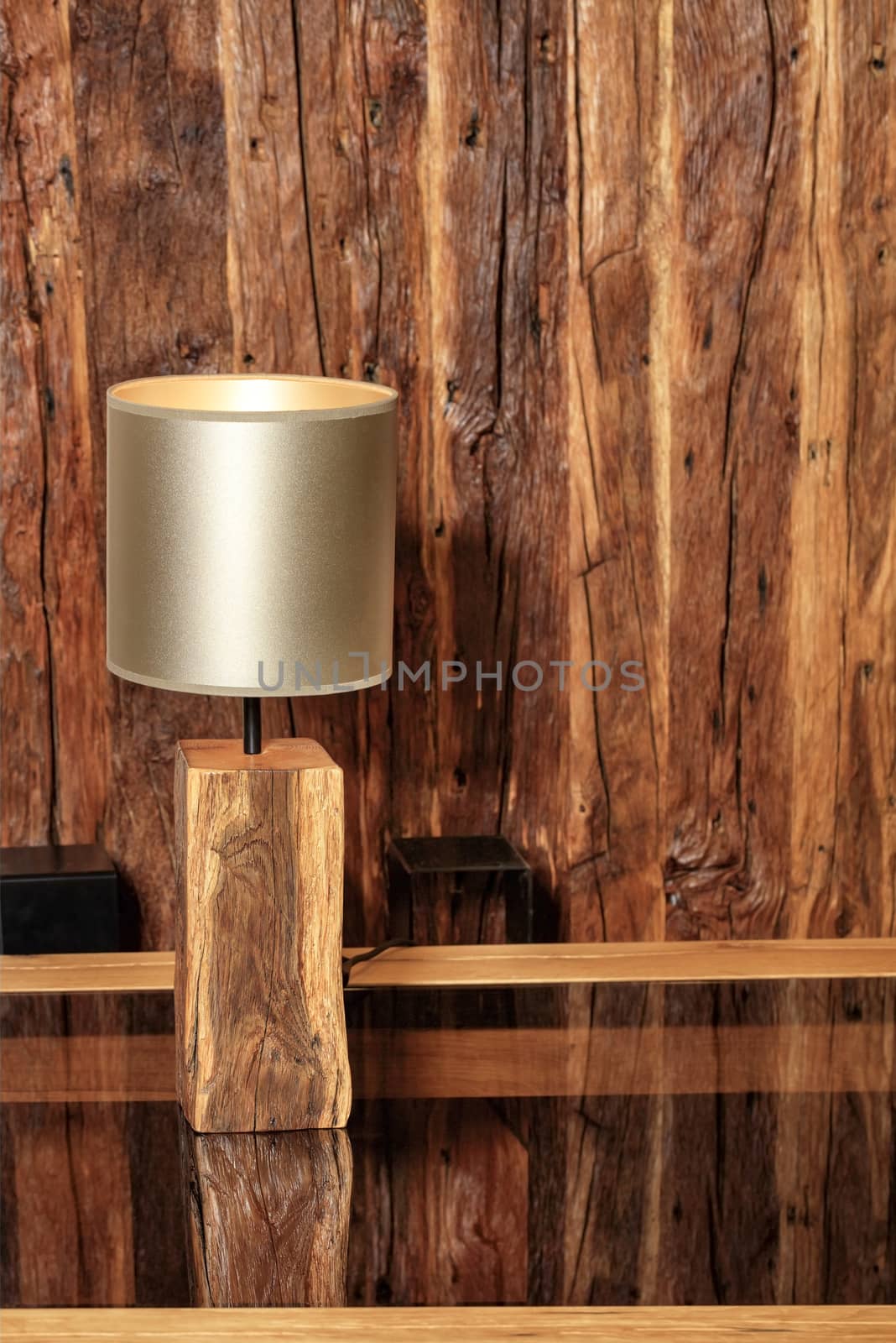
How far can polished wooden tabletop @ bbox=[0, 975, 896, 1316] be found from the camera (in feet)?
4.41

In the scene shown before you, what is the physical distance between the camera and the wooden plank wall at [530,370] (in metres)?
2.08

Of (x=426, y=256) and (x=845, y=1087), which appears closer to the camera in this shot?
(x=845, y=1087)

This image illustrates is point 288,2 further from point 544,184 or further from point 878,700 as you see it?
point 878,700

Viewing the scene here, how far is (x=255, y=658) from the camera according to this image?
1466 millimetres

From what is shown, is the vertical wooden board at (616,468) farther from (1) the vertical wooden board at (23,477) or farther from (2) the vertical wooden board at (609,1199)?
(1) the vertical wooden board at (23,477)

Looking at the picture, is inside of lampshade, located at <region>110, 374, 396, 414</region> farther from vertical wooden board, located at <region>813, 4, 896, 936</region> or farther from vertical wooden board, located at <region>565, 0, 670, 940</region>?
vertical wooden board, located at <region>813, 4, 896, 936</region>

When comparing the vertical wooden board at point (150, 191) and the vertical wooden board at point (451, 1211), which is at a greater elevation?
the vertical wooden board at point (150, 191)

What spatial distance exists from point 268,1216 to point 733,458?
1.25 metres

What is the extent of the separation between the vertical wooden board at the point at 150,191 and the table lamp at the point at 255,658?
51 centimetres

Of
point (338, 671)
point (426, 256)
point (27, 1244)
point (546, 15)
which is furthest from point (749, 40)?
point (27, 1244)

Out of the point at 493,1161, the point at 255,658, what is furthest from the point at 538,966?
the point at 255,658

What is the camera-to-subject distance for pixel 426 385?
2154 mm

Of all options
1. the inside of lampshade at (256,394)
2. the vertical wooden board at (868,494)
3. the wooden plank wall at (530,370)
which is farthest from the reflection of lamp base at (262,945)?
the vertical wooden board at (868,494)

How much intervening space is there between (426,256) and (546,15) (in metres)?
0.35
